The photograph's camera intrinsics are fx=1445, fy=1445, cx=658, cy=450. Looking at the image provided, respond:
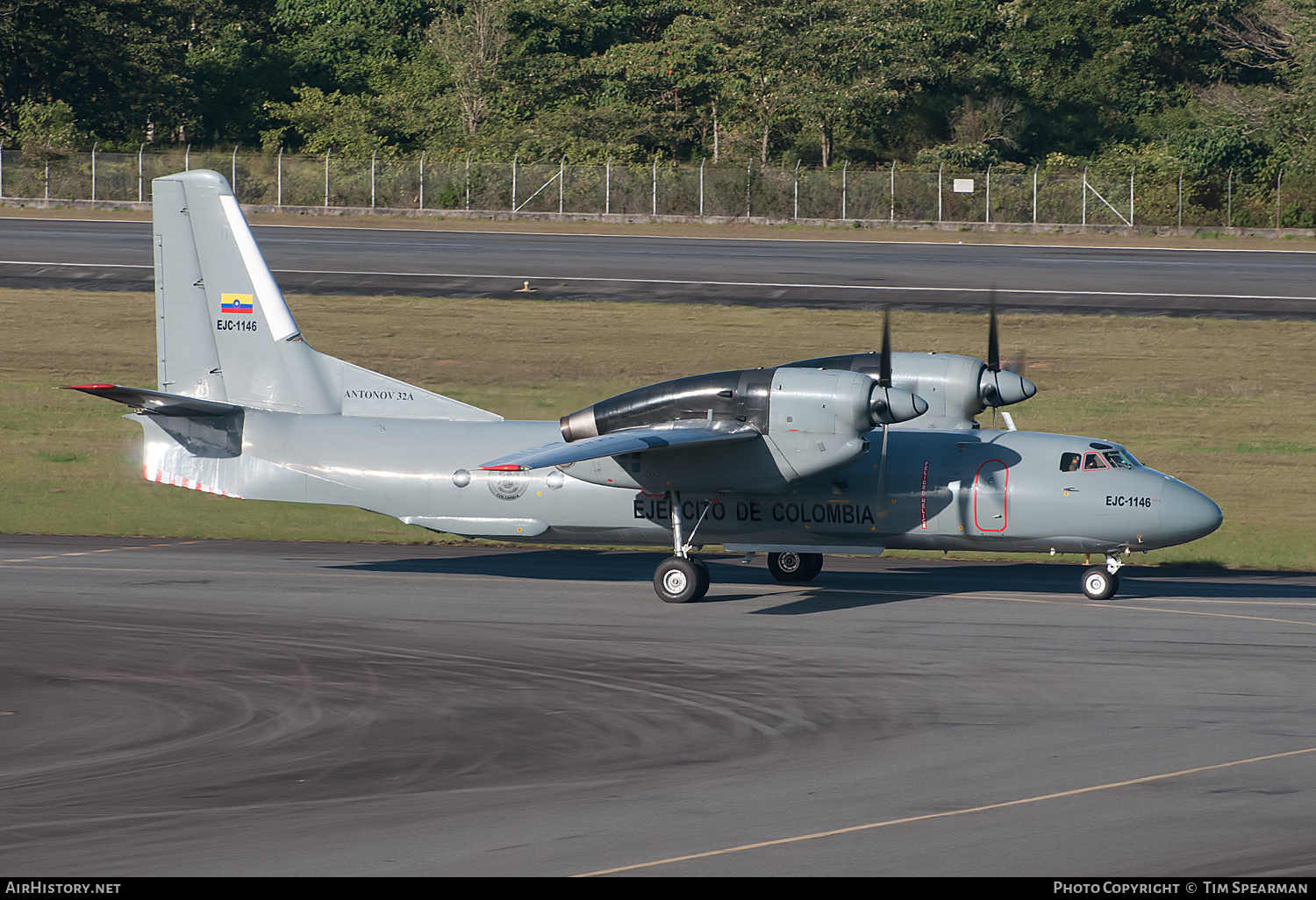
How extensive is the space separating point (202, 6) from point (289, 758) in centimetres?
7991

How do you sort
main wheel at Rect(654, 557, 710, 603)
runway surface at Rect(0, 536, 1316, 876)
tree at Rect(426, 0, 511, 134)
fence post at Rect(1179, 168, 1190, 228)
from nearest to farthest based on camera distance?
runway surface at Rect(0, 536, 1316, 876) → main wheel at Rect(654, 557, 710, 603) → fence post at Rect(1179, 168, 1190, 228) → tree at Rect(426, 0, 511, 134)

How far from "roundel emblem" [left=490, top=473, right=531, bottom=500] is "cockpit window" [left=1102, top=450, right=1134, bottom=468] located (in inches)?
385

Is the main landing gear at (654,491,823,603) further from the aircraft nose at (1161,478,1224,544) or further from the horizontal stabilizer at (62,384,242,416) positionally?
the horizontal stabilizer at (62,384,242,416)

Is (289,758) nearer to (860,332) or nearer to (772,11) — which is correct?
(860,332)

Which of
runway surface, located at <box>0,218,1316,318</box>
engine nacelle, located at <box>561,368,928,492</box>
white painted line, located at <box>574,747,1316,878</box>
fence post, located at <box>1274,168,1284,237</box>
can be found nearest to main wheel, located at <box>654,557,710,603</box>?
engine nacelle, located at <box>561,368,928,492</box>

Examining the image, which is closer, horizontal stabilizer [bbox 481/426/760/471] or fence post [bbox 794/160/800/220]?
horizontal stabilizer [bbox 481/426/760/471]

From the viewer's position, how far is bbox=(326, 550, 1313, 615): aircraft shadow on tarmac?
24.7 metres

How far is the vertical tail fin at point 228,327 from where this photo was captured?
87.5 feet

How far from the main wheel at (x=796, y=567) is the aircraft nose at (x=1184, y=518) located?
19.6ft

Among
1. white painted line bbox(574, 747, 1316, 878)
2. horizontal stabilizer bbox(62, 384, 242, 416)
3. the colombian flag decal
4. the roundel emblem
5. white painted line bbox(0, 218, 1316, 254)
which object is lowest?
white painted line bbox(574, 747, 1316, 878)

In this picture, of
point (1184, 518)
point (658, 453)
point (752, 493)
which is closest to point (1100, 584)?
point (1184, 518)

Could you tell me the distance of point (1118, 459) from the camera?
24.1 m

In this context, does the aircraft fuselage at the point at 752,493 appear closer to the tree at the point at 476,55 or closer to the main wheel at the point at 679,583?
the main wheel at the point at 679,583
